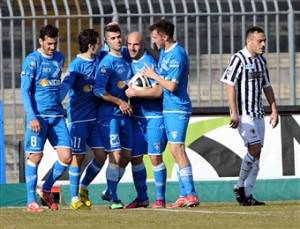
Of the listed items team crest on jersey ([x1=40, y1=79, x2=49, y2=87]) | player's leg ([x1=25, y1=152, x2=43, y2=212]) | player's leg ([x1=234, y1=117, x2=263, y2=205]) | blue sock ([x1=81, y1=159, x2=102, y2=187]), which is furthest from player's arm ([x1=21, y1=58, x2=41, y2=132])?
player's leg ([x1=234, y1=117, x2=263, y2=205])

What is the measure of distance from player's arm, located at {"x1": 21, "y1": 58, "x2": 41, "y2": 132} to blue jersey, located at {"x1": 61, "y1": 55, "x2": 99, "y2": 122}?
2.46ft

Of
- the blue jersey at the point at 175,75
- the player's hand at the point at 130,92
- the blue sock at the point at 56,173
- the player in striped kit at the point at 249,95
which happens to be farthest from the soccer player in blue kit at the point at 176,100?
the blue sock at the point at 56,173

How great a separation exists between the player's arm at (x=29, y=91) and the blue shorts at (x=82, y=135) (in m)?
0.90

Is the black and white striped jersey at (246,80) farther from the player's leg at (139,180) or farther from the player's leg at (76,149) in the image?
the player's leg at (76,149)

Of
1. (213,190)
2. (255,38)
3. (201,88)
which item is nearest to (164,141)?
(255,38)

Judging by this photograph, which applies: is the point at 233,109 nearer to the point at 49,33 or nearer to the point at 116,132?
the point at 116,132

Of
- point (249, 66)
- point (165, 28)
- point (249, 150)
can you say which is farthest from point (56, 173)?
point (249, 66)

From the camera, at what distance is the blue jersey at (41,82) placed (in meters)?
13.4

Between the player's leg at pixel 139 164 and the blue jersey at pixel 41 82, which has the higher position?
the blue jersey at pixel 41 82

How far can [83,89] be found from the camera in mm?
14172

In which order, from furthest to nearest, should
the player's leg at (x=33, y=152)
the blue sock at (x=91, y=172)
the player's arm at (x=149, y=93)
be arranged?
the blue sock at (x=91, y=172) < the player's arm at (x=149, y=93) < the player's leg at (x=33, y=152)

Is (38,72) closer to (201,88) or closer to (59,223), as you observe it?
(59,223)

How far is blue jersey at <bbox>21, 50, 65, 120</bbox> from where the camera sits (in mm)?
13406

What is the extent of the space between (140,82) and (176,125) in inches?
24.9
